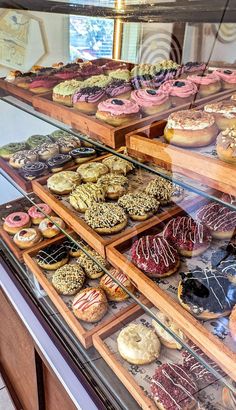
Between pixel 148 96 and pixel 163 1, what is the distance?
786 mm

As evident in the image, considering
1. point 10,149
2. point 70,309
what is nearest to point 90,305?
point 70,309

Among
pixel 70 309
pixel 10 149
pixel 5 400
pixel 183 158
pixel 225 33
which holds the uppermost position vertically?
pixel 225 33

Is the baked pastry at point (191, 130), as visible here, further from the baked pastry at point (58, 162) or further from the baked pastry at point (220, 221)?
the baked pastry at point (58, 162)

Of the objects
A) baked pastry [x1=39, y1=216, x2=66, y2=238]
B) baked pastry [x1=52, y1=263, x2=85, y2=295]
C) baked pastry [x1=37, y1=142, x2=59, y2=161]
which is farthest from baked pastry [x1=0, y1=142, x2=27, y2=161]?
baked pastry [x1=52, y1=263, x2=85, y2=295]

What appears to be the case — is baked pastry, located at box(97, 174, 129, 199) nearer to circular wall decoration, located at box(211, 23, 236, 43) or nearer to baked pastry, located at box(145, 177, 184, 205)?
baked pastry, located at box(145, 177, 184, 205)

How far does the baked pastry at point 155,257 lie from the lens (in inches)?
37.0

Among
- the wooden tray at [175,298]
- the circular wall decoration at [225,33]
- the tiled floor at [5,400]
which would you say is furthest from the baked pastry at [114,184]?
the tiled floor at [5,400]

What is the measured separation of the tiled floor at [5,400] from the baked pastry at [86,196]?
116 cm

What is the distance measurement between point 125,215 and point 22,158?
0.69 metres

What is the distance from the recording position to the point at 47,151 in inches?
65.7

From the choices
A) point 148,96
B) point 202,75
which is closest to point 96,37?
point 202,75

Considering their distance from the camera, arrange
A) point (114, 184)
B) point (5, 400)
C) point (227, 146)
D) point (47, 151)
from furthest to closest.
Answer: point (5, 400) < point (47, 151) < point (114, 184) < point (227, 146)

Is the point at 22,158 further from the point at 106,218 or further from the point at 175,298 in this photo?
the point at 175,298

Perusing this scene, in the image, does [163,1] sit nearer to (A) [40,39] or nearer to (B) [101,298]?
(A) [40,39]
